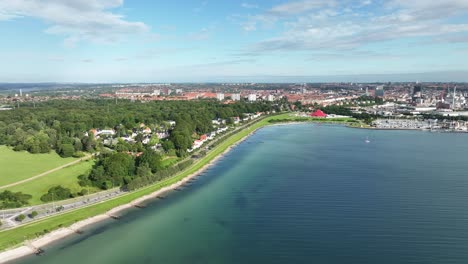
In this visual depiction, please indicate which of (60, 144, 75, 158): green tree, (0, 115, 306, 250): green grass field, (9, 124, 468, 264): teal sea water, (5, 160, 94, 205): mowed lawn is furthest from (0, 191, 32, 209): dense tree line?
(60, 144, 75, 158): green tree

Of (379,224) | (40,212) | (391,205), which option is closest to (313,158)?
(391,205)

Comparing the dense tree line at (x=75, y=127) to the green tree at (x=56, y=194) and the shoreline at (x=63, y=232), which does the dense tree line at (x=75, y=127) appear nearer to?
the shoreline at (x=63, y=232)

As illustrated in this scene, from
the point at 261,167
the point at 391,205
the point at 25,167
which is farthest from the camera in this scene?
the point at 261,167

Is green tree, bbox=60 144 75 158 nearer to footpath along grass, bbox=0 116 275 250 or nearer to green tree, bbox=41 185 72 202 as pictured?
green tree, bbox=41 185 72 202

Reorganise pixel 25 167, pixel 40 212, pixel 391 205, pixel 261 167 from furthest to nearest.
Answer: pixel 261 167
pixel 25 167
pixel 391 205
pixel 40 212

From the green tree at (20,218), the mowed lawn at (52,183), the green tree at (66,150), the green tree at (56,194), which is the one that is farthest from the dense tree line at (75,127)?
the green tree at (20,218)

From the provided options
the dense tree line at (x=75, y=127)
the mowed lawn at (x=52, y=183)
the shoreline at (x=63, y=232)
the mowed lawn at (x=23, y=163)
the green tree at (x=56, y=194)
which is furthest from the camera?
the dense tree line at (x=75, y=127)

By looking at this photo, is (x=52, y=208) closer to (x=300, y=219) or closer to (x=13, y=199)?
(x=13, y=199)

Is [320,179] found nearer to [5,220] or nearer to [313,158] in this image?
[313,158]
